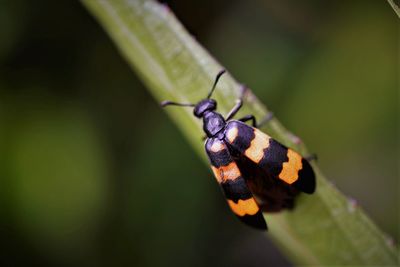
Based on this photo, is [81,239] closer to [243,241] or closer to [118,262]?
[118,262]

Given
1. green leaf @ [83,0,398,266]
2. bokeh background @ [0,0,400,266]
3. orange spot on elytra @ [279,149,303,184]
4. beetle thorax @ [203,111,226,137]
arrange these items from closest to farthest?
green leaf @ [83,0,398,266]
orange spot on elytra @ [279,149,303,184]
beetle thorax @ [203,111,226,137]
bokeh background @ [0,0,400,266]

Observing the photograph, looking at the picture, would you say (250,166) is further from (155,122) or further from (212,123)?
(155,122)

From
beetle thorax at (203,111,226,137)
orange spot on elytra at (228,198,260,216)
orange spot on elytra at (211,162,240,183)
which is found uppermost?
beetle thorax at (203,111,226,137)

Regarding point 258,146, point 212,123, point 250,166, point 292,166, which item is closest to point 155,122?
point 212,123

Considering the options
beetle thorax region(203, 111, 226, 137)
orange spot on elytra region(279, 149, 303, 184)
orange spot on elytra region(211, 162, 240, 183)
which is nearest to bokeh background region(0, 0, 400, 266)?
beetle thorax region(203, 111, 226, 137)

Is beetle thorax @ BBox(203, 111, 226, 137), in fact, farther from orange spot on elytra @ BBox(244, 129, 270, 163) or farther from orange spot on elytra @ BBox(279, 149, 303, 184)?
orange spot on elytra @ BBox(279, 149, 303, 184)

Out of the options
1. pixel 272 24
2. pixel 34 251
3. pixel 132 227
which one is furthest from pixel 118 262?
pixel 272 24

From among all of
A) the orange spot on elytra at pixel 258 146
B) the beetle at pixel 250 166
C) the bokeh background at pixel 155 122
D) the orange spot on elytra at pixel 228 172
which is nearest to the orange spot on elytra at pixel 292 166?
the beetle at pixel 250 166
